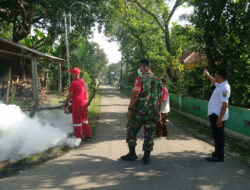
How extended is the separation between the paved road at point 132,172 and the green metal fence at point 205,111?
4.63 feet

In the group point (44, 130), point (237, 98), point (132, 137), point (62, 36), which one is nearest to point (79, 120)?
point (44, 130)

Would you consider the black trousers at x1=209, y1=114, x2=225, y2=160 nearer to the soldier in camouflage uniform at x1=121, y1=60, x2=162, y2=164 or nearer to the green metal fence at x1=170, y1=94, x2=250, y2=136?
the soldier in camouflage uniform at x1=121, y1=60, x2=162, y2=164

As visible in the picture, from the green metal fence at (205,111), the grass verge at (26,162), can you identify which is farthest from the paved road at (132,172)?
the green metal fence at (205,111)

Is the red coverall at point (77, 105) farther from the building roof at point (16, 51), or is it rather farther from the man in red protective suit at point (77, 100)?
the building roof at point (16, 51)

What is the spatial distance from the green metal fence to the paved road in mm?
1410

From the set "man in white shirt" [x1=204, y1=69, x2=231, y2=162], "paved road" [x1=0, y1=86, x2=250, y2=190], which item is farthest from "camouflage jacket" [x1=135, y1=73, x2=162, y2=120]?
"man in white shirt" [x1=204, y1=69, x2=231, y2=162]

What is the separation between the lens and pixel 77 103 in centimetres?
559

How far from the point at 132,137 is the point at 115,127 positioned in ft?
12.5

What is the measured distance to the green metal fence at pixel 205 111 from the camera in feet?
19.8

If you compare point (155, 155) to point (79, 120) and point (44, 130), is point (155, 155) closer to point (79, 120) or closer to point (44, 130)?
point (79, 120)

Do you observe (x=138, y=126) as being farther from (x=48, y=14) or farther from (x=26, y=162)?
(x=48, y=14)

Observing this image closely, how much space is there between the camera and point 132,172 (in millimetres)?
3951

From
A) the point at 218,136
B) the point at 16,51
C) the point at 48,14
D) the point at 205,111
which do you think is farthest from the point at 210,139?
the point at 48,14

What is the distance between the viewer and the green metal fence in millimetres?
6047
